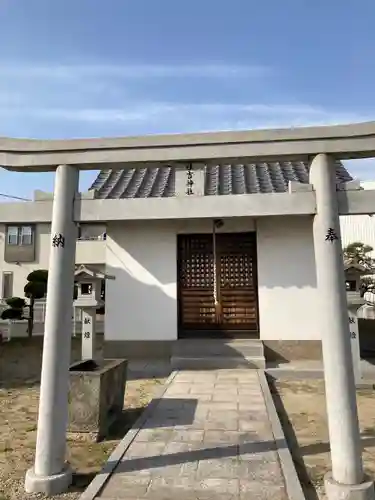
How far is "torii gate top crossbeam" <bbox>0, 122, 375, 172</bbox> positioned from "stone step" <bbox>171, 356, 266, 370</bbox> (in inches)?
252

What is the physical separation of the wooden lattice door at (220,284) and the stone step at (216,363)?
134cm

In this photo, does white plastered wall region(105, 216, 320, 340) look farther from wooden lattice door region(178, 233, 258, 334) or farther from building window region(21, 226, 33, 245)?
building window region(21, 226, 33, 245)

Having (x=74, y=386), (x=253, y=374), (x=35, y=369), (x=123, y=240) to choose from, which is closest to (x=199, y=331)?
(x=253, y=374)

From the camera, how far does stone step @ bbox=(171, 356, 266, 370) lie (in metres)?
9.58

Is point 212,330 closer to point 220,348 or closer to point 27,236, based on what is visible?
point 220,348

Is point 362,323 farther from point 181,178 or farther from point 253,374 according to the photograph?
point 181,178

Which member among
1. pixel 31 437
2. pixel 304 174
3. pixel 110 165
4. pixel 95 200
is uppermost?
pixel 304 174

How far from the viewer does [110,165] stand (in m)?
4.59

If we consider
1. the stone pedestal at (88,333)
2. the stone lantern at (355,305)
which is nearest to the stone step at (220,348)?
the stone pedestal at (88,333)

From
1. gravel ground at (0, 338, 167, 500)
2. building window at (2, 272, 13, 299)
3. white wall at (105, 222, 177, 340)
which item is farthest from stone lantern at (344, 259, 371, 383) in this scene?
building window at (2, 272, 13, 299)

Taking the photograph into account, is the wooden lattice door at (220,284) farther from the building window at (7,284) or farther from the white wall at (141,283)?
the building window at (7,284)

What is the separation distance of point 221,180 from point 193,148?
8049 mm

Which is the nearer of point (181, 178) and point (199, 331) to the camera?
point (181, 178)

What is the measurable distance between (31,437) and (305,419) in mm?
4361
